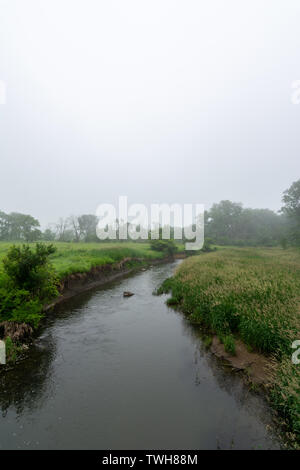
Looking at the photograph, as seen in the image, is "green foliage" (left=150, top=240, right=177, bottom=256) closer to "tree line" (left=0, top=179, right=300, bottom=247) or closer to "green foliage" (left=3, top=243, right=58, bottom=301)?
"tree line" (left=0, top=179, right=300, bottom=247)

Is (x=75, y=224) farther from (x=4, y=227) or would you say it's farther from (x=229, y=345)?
(x=229, y=345)

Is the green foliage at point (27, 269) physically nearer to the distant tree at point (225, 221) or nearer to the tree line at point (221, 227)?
the tree line at point (221, 227)

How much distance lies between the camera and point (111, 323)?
41.9 ft

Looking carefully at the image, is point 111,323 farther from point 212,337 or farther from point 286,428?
point 286,428

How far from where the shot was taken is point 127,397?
6543 mm

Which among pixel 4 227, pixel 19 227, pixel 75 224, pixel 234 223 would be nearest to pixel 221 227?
pixel 234 223

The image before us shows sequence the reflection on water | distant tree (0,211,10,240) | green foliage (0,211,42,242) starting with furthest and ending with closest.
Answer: distant tree (0,211,10,240) → green foliage (0,211,42,242) → the reflection on water

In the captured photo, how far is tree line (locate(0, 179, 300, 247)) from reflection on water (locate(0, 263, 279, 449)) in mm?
64227

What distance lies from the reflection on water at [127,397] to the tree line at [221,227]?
6423cm

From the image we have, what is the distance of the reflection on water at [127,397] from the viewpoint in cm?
518

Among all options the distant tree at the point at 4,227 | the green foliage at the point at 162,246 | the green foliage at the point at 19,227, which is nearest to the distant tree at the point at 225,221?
the green foliage at the point at 162,246

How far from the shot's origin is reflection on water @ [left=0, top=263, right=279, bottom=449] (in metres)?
5.18

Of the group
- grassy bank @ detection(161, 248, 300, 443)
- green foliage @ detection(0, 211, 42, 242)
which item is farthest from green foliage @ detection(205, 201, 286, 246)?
grassy bank @ detection(161, 248, 300, 443)
